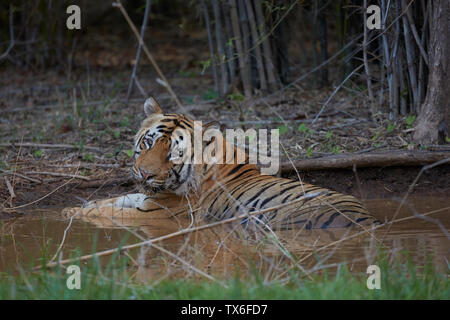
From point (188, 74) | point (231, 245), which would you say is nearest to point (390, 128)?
point (231, 245)

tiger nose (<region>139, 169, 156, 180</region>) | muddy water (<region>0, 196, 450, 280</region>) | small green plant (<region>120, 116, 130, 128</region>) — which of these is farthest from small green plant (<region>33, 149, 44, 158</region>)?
tiger nose (<region>139, 169, 156, 180</region>)

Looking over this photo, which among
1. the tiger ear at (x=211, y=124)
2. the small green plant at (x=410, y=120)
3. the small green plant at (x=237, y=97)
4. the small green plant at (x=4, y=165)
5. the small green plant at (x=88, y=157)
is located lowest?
the small green plant at (x=4, y=165)

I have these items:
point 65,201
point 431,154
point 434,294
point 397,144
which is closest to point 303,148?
point 397,144

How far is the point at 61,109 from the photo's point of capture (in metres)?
7.80

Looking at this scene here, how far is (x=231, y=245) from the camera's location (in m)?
3.96

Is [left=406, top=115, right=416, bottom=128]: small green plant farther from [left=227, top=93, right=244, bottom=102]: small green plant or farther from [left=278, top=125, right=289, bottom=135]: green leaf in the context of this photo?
[left=227, top=93, right=244, bottom=102]: small green plant

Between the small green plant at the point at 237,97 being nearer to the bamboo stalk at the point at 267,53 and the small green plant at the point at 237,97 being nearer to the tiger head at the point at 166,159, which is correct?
the bamboo stalk at the point at 267,53

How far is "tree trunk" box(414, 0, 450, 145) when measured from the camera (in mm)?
5453

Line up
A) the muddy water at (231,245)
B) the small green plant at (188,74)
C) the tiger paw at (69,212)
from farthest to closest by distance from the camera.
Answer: the small green plant at (188,74), the tiger paw at (69,212), the muddy water at (231,245)

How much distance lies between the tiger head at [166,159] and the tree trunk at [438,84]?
2.13 m

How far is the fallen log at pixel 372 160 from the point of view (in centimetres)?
536

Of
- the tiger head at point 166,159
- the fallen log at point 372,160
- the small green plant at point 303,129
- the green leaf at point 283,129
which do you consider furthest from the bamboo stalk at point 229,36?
the tiger head at point 166,159

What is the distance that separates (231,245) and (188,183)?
0.98 meters
